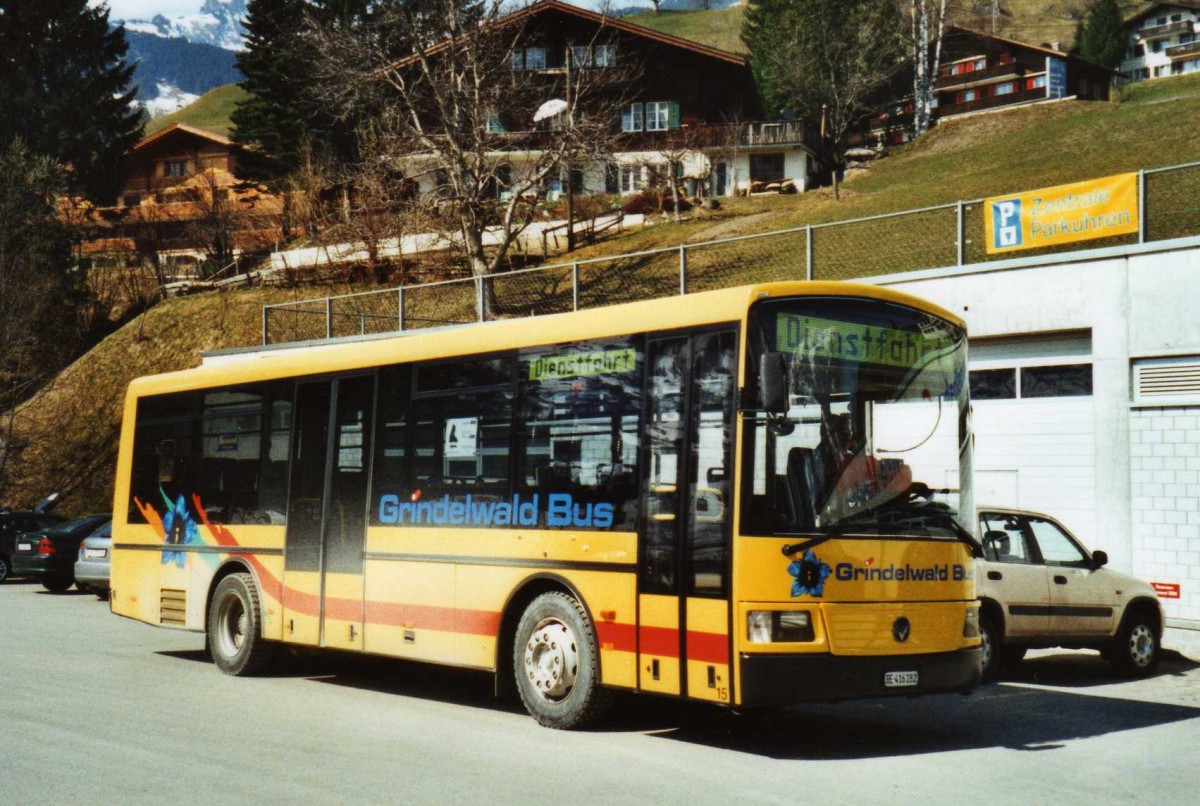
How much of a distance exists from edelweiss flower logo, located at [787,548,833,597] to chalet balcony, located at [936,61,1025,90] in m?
93.4

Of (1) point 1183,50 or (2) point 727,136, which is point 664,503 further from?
(1) point 1183,50

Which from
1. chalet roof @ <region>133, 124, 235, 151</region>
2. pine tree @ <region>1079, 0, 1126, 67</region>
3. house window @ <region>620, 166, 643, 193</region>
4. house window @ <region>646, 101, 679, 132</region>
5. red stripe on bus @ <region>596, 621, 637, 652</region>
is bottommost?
red stripe on bus @ <region>596, 621, 637, 652</region>

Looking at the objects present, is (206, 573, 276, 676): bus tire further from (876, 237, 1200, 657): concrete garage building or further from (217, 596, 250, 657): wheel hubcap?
(876, 237, 1200, 657): concrete garage building

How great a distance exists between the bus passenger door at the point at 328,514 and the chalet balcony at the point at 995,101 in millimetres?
83459

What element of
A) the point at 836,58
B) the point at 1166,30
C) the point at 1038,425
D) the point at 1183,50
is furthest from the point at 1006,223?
the point at 1166,30

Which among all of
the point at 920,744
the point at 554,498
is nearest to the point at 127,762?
the point at 554,498

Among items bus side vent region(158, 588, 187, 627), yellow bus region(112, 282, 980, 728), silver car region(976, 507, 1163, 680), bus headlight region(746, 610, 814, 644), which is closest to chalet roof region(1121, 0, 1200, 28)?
silver car region(976, 507, 1163, 680)

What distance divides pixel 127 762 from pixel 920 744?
5115mm

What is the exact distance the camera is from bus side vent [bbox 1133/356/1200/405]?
15.6m

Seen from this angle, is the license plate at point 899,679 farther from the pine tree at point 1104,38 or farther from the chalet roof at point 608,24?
the pine tree at point 1104,38

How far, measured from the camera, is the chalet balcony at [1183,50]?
12594cm

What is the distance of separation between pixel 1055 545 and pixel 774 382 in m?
6.39

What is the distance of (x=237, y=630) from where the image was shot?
13242 millimetres

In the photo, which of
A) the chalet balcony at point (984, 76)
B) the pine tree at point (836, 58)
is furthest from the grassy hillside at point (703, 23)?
the pine tree at point (836, 58)
